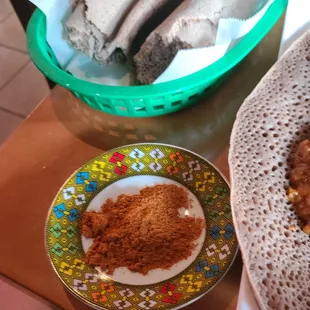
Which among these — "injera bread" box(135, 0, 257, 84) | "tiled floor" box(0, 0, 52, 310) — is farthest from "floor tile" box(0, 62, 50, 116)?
"injera bread" box(135, 0, 257, 84)

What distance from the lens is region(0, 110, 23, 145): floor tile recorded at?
1.35 metres

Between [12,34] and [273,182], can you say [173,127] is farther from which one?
[12,34]

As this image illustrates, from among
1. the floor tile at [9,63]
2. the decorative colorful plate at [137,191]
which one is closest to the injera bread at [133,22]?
the decorative colorful plate at [137,191]

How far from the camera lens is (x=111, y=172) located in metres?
0.55

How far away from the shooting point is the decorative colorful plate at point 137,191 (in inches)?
17.5

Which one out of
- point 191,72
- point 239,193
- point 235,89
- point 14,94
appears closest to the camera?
point 239,193

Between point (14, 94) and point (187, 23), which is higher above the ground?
point (187, 23)

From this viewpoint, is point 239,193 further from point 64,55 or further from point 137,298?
point 64,55

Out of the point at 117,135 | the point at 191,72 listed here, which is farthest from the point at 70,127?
the point at 191,72

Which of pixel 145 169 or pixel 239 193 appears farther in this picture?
pixel 145 169

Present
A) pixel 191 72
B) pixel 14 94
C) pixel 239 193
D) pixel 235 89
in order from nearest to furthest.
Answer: pixel 239 193 → pixel 191 72 → pixel 235 89 → pixel 14 94

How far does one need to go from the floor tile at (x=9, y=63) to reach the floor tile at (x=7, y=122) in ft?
0.45

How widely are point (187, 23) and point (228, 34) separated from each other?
0.17ft

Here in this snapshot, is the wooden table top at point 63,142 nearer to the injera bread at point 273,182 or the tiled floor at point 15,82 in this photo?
the injera bread at point 273,182
